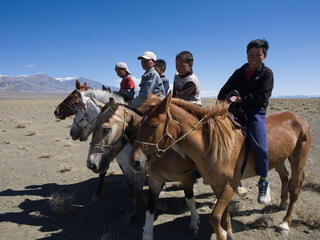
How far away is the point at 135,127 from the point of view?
3.55m

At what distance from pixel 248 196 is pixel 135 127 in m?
3.46

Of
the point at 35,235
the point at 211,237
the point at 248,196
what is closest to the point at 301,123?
the point at 248,196

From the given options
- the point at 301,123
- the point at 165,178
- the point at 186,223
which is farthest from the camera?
the point at 186,223

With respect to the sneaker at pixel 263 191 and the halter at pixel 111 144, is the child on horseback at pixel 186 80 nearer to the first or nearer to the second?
the halter at pixel 111 144

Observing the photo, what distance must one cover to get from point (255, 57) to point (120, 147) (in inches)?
99.3

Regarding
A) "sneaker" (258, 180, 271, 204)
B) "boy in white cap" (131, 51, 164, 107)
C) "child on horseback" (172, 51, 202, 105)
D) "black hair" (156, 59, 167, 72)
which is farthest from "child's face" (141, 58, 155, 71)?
"sneaker" (258, 180, 271, 204)

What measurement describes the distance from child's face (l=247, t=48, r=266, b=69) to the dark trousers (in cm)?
79

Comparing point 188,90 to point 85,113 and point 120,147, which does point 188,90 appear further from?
point 85,113

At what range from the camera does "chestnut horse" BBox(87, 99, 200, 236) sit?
3209 mm

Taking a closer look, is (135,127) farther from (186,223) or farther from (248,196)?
(248,196)

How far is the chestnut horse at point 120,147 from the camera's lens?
321cm

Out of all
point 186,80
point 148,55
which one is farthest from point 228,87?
point 148,55

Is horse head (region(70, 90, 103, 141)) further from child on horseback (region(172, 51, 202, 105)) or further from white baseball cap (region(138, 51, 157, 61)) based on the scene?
child on horseback (region(172, 51, 202, 105))

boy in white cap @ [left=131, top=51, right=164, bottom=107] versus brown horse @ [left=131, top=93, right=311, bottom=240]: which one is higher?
boy in white cap @ [left=131, top=51, right=164, bottom=107]
